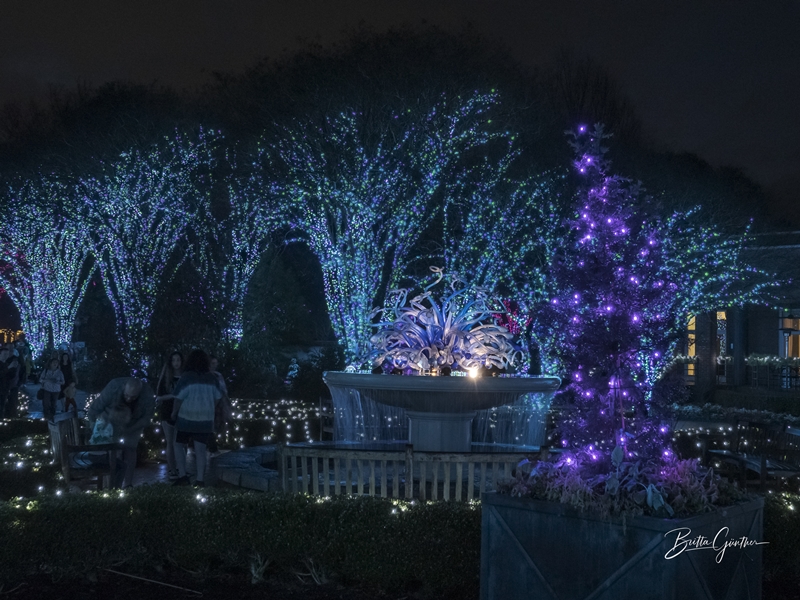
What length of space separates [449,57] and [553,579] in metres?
16.7

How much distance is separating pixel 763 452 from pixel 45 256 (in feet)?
84.5

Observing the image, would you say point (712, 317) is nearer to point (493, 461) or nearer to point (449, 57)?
point (449, 57)

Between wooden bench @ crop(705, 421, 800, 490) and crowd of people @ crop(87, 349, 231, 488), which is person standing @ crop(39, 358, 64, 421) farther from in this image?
wooden bench @ crop(705, 421, 800, 490)

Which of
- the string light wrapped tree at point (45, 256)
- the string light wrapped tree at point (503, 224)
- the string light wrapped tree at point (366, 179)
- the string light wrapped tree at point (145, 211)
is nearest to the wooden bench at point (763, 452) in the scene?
the string light wrapped tree at point (503, 224)

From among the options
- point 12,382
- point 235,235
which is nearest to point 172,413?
point 12,382

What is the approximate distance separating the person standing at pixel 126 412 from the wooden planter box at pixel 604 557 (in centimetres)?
515

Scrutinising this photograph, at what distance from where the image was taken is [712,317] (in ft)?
102

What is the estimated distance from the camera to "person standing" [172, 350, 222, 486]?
394 inches

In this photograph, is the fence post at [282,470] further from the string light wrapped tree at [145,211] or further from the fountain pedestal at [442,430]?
the string light wrapped tree at [145,211]

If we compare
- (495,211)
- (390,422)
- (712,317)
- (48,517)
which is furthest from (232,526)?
(712,317)

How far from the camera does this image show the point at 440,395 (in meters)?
10.5

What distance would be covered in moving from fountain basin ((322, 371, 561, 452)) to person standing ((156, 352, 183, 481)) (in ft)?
6.37

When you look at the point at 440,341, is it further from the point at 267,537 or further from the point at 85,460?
the point at 267,537

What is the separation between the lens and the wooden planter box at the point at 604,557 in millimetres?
4660
